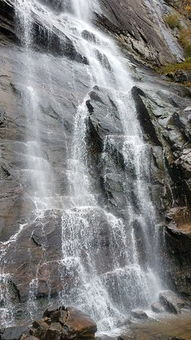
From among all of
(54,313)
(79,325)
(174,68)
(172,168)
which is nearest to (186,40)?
(174,68)

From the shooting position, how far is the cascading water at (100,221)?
1669 cm

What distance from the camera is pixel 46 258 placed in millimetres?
16344

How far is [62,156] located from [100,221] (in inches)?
179

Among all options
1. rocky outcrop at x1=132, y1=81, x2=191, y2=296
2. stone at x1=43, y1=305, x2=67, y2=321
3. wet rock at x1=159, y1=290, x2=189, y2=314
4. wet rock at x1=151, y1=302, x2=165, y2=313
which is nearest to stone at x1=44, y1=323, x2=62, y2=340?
stone at x1=43, y1=305, x2=67, y2=321

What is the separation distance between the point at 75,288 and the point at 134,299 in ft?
9.37

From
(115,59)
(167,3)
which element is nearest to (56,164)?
(115,59)

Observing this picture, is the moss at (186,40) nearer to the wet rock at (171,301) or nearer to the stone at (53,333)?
the wet rock at (171,301)

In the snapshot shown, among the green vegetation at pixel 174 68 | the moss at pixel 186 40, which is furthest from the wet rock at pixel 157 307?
the moss at pixel 186 40

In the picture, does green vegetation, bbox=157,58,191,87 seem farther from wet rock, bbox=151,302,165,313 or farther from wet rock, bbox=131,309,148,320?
wet rock, bbox=131,309,148,320

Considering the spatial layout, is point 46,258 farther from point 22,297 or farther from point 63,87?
point 63,87

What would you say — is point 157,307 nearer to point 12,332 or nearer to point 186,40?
point 12,332

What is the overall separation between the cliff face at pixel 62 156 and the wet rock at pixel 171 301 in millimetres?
718

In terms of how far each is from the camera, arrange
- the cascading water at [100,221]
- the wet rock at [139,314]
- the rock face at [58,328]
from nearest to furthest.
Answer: the rock face at [58,328], the wet rock at [139,314], the cascading water at [100,221]

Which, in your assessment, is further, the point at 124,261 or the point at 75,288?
the point at 124,261
